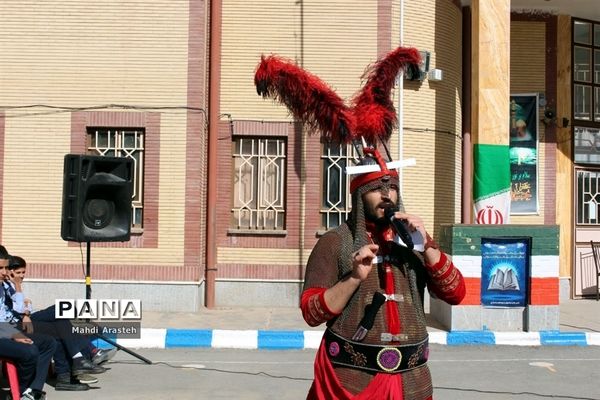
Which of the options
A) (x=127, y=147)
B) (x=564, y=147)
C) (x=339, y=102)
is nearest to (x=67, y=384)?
(x=339, y=102)

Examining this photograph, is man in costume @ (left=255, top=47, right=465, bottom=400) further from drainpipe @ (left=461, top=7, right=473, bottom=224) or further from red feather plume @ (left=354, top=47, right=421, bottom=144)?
drainpipe @ (left=461, top=7, right=473, bottom=224)

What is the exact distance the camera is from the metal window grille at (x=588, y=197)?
559 inches

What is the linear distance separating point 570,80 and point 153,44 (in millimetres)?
8562

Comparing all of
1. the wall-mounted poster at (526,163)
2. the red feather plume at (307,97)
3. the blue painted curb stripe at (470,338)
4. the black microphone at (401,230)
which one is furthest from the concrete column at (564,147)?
the black microphone at (401,230)

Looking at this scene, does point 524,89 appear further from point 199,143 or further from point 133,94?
point 133,94

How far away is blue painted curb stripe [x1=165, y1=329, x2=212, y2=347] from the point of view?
917 cm

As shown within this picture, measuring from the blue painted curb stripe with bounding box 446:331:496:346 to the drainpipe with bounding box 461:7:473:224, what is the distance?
4.42 m

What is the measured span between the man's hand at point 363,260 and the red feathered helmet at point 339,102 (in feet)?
2.32

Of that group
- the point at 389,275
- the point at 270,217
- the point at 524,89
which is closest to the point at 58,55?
the point at 270,217

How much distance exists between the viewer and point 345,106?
11.6 feet

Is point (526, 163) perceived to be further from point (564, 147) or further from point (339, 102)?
point (339, 102)

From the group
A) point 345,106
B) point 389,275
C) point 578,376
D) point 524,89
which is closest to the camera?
point 389,275

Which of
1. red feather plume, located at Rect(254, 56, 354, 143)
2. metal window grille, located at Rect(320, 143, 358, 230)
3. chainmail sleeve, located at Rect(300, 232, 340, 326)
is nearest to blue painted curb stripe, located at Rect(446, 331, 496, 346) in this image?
metal window grille, located at Rect(320, 143, 358, 230)

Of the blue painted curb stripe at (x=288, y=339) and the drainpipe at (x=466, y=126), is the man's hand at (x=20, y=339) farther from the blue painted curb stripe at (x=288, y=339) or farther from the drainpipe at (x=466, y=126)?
the drainpipe at (x=466, y=126)
